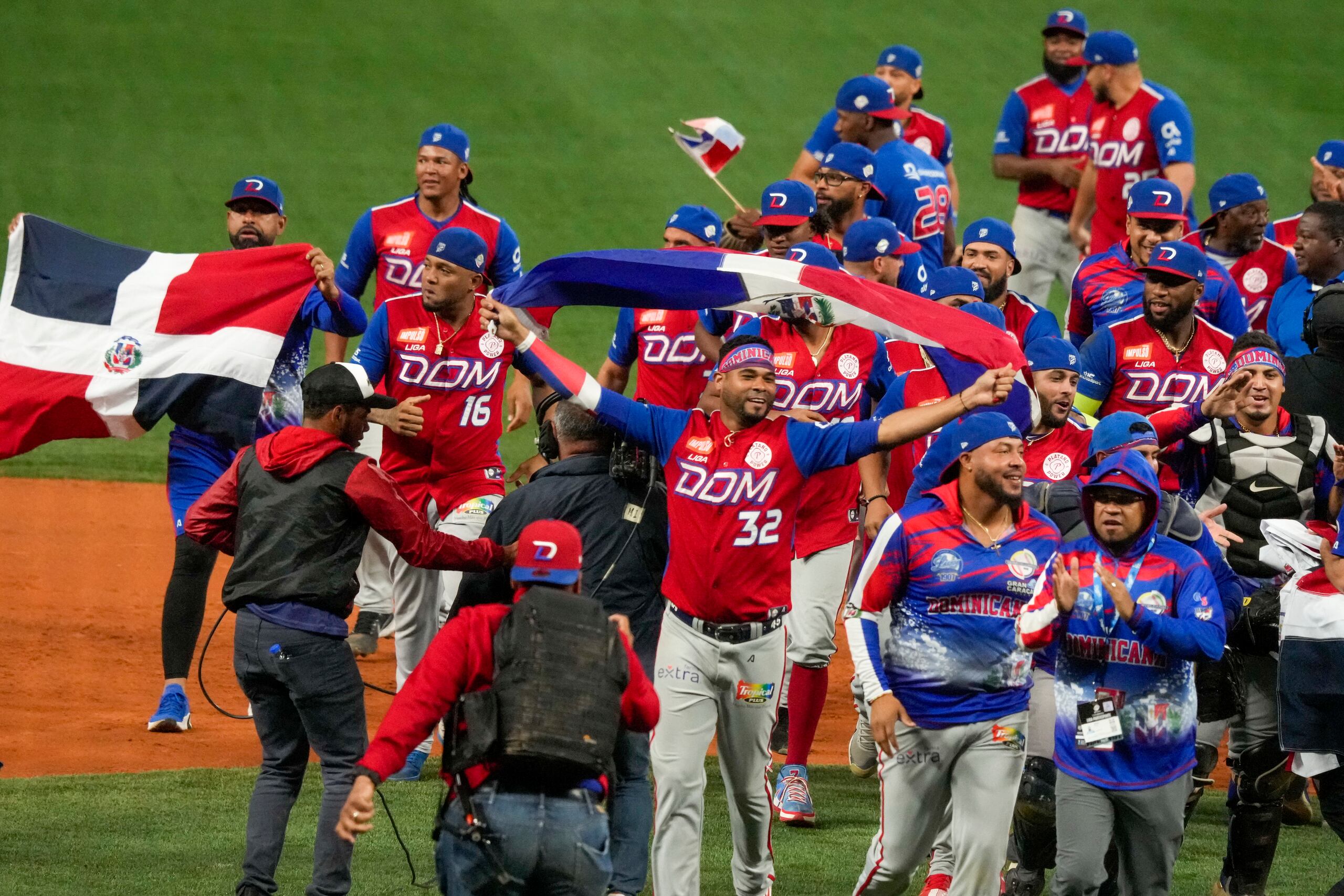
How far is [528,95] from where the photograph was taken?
25172mm

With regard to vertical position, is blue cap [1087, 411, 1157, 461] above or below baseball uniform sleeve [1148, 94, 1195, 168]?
below

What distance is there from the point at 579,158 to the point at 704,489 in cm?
1781

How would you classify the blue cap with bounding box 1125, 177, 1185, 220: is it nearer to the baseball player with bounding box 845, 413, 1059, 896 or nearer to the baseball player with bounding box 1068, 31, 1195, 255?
the baseball player with bounding box 1068, 31, 1195, 255

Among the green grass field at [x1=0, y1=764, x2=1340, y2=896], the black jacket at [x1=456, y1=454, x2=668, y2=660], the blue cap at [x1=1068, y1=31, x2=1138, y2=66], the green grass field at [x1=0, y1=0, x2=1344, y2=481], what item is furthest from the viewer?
the green grass field at [x1=0, y1=0, x2=1344, y2=481]

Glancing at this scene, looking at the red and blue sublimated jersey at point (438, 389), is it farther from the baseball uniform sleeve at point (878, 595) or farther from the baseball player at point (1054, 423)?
the baseball uniform sleeve at point (878, 595)

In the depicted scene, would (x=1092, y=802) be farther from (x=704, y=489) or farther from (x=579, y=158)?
(x=579, y=158)

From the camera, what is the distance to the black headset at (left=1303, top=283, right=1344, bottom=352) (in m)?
8.82

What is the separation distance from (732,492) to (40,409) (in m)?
3.72

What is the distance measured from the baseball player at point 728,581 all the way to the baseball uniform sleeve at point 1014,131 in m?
7.08

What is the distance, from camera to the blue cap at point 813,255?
8688 mm

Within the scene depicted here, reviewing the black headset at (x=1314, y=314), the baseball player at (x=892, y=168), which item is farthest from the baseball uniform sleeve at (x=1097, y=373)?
the baseball player at (x=892, y=168)

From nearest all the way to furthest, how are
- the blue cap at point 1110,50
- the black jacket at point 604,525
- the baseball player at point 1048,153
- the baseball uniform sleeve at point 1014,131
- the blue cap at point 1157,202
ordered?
1. the black jacket at point 604,525
2. the blue cap at point 1157,202
3. the blue cap at point 1110,50
4. the baseball player at point 1048,153
5. the baseball uniform sleeve at point 1014,131

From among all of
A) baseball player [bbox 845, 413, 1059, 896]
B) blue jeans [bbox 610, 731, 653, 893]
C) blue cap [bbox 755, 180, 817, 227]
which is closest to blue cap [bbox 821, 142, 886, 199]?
blue cap [bbox 755, 180, 817, 227]

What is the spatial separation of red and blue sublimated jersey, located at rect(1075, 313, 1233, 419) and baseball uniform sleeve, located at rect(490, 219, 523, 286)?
3.04 m
